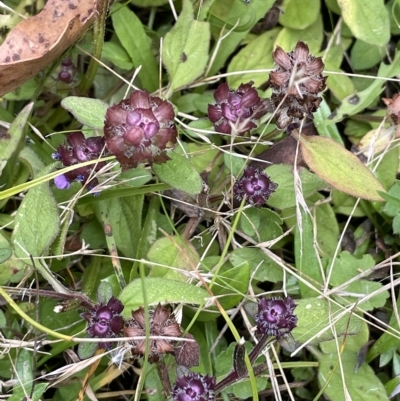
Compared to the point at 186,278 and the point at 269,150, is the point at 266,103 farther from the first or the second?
the point at 186,278

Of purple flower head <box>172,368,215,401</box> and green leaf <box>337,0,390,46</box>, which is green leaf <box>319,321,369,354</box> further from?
green leaf <box>337,0,390,46</box>

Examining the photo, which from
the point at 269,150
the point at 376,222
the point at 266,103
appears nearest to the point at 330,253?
the point at 376,222

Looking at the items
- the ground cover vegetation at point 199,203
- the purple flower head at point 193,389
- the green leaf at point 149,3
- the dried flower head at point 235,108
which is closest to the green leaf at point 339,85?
the ground cover vegetation at point 199,203

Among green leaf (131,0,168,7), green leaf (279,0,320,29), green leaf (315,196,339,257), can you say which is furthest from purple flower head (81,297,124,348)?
green leaf (279,0,320,29)

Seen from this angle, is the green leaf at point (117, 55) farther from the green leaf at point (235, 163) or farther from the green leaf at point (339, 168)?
the green leaf at point (339, 168)

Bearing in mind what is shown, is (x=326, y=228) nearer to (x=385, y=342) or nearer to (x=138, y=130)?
(x=385, y=342)
